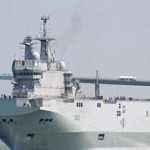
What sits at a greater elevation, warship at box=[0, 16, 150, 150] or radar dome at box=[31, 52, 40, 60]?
radar dome at box=[31, 52, 40, 60]

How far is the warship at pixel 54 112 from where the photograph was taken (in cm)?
5800

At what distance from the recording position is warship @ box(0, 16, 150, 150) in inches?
2283

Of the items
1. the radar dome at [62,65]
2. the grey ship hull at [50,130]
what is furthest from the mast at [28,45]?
the grey ship hull at [50,130]

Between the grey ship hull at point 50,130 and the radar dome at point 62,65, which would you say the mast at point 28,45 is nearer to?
the radar dome at point 62,65

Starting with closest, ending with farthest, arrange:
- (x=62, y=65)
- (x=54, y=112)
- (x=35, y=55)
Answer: (x=54, y=112), (x=35, y=55), (x=62, y=65)

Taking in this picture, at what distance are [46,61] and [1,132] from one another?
21.5 ft

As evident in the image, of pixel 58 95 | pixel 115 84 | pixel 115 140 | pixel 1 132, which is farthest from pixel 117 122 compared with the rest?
pixel 115 84

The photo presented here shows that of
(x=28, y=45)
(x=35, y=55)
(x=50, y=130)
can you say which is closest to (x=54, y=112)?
(x=50, y=130)

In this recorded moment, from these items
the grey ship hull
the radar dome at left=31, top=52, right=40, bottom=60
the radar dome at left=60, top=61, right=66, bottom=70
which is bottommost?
the grey ship hull

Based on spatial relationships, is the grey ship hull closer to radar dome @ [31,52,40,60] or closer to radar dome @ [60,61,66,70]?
radar dome @ [60,61,66,70]

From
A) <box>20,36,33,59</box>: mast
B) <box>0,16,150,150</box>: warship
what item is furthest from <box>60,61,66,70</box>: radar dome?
<box>20,36,33,59</box>: mast

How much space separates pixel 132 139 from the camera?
213 ft

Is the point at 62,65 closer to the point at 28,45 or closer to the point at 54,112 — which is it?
the point at 28,45

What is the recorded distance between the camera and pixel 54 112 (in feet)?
190
